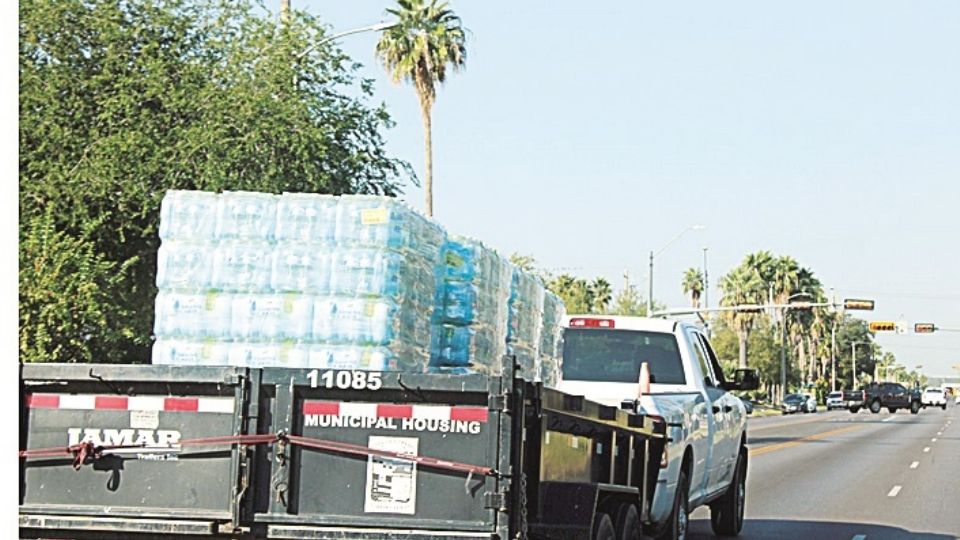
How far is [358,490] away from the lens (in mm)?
7016

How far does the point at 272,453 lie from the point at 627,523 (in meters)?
3.30

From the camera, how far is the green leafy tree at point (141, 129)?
22.7 metres

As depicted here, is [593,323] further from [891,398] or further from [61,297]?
[891,398]

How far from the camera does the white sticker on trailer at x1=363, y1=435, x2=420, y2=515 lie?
6996 millimetres

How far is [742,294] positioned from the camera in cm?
11381

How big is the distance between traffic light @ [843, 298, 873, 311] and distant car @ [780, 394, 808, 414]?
24.3 metres

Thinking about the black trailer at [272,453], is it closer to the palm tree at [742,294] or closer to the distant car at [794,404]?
the distant car at [794,404]

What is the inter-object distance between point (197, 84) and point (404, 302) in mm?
17835

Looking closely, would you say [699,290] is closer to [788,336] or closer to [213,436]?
[788,336]

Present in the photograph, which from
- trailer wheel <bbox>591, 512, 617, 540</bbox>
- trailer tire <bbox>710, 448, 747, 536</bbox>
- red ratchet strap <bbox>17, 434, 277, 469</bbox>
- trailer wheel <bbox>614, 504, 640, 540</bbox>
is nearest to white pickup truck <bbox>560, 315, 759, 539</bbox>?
trailer tire <bbox>710, 448, 747, 536</bbox>

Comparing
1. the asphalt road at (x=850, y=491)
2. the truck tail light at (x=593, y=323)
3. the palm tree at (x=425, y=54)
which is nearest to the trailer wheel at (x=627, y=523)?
the truck tail light at (x=593, y=323)

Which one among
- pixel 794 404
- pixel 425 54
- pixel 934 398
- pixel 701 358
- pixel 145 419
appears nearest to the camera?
pixel 145 419

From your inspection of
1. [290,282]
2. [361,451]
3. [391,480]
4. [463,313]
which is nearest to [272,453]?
[361,451]

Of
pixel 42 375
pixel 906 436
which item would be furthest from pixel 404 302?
pixel 906 436
